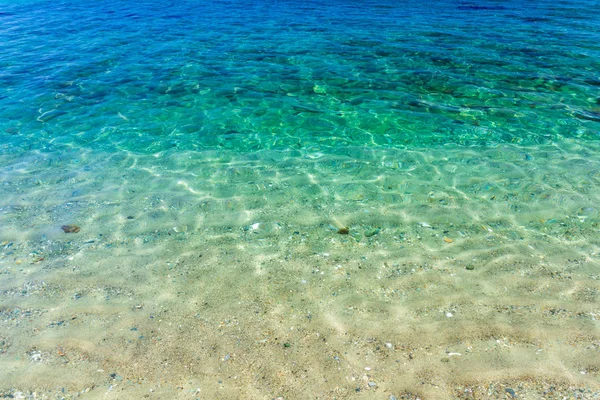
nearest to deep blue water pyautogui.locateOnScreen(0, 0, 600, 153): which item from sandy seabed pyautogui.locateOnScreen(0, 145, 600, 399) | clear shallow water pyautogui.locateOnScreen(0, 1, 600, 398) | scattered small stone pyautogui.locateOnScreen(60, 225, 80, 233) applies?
clear shallow water pyautogui.locateOnScreen(0, 1, 600, 398)

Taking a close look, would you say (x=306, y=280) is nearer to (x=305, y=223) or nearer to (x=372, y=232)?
(x=305, y=223)

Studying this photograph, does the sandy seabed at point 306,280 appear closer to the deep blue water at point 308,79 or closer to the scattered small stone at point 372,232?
the scattered small stone at point 372,232

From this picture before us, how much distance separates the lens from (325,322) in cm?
463

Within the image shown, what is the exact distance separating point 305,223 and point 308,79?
793 cm

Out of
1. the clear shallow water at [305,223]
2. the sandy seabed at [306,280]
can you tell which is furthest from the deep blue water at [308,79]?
the sandy seabed at [306,280]

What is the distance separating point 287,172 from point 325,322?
404 cm

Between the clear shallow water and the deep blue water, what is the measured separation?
10 centimetres

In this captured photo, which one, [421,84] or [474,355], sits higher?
[421,84]

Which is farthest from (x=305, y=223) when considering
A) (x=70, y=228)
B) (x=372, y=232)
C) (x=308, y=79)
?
(x=308, y=79)

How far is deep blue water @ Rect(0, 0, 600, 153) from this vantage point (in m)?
9.78

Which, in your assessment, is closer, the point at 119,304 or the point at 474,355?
the point at 474,355

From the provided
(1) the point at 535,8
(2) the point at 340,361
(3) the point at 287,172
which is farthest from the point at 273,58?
(1) the point at 535,8

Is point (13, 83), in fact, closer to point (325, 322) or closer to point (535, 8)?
point (325, 322)

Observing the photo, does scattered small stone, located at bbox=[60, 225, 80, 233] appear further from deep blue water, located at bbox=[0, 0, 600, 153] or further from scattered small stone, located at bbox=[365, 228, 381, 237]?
scattered small stone, located at bbox=[365, 228, 381, 237]
